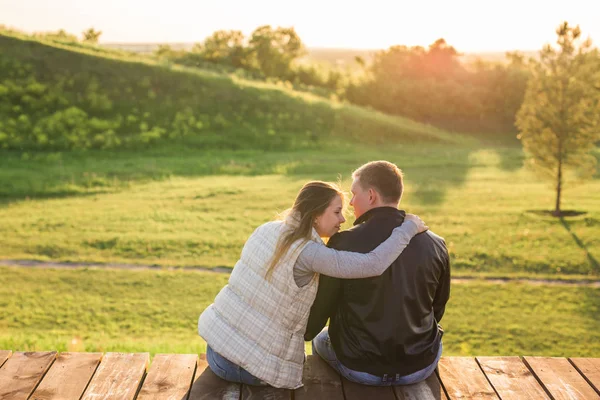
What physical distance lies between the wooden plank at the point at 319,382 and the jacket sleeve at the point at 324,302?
380 mm

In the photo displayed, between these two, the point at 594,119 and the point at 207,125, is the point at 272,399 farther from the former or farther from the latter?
the point at 207,125

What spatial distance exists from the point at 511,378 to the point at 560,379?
384 mm

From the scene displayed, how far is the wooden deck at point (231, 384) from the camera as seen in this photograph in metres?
4.92

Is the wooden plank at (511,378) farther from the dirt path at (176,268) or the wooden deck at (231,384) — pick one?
the dirt path at (176,268)

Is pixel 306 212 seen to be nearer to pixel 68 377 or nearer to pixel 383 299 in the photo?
pixel 383 299

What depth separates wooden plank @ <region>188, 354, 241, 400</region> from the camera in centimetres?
488

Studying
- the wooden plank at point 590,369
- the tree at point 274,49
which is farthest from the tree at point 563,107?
the tree at point 274,49

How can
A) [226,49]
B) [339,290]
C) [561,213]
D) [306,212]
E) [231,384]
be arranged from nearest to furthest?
[306,212] < [339,290] < [231,384] < [561,213] < [226,49]

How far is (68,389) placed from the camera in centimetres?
493

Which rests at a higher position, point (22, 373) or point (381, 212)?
point (381, 212)

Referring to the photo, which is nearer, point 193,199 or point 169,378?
point 169,378

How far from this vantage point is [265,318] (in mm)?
4797

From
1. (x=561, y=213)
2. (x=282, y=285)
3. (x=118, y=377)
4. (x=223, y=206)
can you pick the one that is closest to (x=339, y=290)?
(x=282, y=285)

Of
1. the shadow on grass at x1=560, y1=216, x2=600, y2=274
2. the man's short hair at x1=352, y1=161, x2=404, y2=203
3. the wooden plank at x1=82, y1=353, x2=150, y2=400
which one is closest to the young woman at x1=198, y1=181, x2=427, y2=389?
the man's short hair at x1=352, y1=161, x2=404, y2=203
